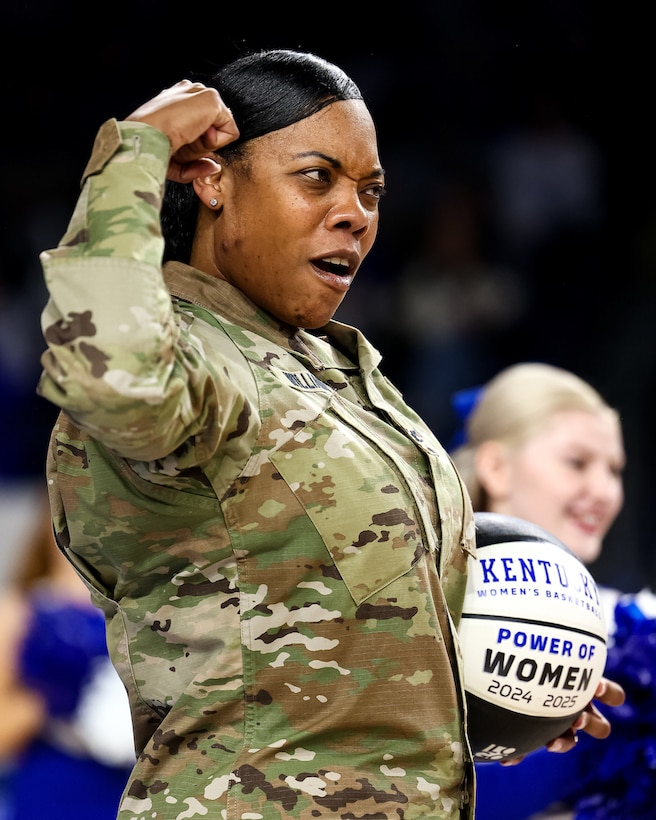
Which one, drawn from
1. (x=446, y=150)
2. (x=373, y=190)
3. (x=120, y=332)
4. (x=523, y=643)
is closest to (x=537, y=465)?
(x=523, y=643)

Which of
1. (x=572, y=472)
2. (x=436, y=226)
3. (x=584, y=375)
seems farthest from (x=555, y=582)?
(x=436, y=226)

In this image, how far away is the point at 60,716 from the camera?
175 inches

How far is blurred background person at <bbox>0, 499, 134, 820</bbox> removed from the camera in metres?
4.34

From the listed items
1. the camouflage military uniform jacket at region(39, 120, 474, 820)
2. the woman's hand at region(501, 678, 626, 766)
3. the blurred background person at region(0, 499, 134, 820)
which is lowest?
the blurred background person at region(0, 499, 134, 820)

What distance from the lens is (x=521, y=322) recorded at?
774cm

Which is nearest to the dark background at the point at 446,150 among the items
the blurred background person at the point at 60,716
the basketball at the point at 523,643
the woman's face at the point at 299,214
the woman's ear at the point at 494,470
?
the woman's ear at the point at 494,470

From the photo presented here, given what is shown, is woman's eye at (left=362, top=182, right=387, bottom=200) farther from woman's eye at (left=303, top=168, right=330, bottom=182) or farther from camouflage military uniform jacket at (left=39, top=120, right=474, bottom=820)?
camouflage military uniform jacket at (left=39, top=120, right=474, bottom=820)

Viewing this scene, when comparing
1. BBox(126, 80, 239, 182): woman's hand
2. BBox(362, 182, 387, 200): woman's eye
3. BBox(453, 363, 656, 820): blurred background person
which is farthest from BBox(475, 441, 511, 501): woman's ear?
BBox(126, 80, 239, 182): woman's hand

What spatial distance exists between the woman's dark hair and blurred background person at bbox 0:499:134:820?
2.37 metres

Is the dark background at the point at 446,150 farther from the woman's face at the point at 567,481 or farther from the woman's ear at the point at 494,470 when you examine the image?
the woman's ear at the point at 494,470

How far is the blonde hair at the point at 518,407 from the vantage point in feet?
15.1

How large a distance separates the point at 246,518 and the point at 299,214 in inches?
21.6

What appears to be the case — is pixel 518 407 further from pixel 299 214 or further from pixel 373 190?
pixel 299 214

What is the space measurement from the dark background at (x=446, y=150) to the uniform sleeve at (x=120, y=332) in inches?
209
